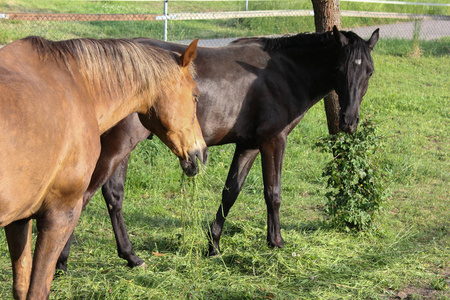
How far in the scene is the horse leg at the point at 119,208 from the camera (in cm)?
420

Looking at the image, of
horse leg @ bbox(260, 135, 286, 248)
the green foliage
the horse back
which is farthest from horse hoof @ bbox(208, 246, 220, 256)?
the horse back

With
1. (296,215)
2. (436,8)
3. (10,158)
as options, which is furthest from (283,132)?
(436,8)

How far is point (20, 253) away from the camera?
3010 millimetres

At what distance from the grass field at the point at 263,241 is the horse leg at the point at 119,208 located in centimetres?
15

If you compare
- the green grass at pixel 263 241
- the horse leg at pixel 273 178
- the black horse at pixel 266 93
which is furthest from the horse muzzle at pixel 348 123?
the green grass at pixel 263 241

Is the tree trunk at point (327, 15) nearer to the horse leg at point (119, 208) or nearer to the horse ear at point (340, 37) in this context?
the horse ear at point (340, 37)

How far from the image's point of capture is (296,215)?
213 inches

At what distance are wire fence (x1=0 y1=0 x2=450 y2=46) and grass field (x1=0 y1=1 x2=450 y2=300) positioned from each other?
3298mm

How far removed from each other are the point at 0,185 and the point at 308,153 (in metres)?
5.23

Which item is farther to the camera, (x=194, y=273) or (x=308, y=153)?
(x=308, y=153)

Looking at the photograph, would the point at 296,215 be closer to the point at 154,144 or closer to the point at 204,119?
the point at 204,119

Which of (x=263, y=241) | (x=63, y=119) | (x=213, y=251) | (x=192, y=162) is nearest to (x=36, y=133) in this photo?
(x=63, y=119)

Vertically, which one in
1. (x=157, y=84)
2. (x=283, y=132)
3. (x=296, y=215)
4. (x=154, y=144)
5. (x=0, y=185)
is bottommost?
(x=296, y=215)

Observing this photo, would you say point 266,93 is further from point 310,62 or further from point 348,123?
point 348,123
